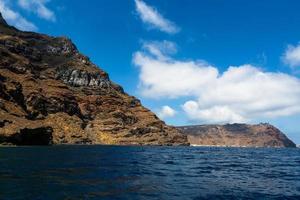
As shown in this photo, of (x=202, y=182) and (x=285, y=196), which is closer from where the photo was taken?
(x=285, y=196)

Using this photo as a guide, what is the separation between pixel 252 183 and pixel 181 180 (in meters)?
7.59

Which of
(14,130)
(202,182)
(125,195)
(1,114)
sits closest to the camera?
(125,195)

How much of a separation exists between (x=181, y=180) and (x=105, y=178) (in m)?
8.20

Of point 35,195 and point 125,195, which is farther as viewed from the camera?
point 125,195

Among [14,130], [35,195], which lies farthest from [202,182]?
[14,130]

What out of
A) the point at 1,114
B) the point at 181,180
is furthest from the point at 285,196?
the point at 1,114

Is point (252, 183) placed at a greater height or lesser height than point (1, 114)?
lesser

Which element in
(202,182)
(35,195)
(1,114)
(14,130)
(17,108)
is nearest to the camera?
(35,195)

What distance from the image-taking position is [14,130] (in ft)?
488

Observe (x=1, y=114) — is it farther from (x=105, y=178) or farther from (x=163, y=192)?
(x=163, y=192)

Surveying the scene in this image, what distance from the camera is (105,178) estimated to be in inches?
1732

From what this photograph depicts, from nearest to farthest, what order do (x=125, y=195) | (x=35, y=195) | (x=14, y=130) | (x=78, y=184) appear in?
(x=35, y=195) → (x=125, y=195) → (x=78, y=184) → (x=14, y=130)

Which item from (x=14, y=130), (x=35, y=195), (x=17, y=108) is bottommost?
(x=35, y=195)

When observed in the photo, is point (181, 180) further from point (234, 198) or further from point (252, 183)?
point (234, 198)
